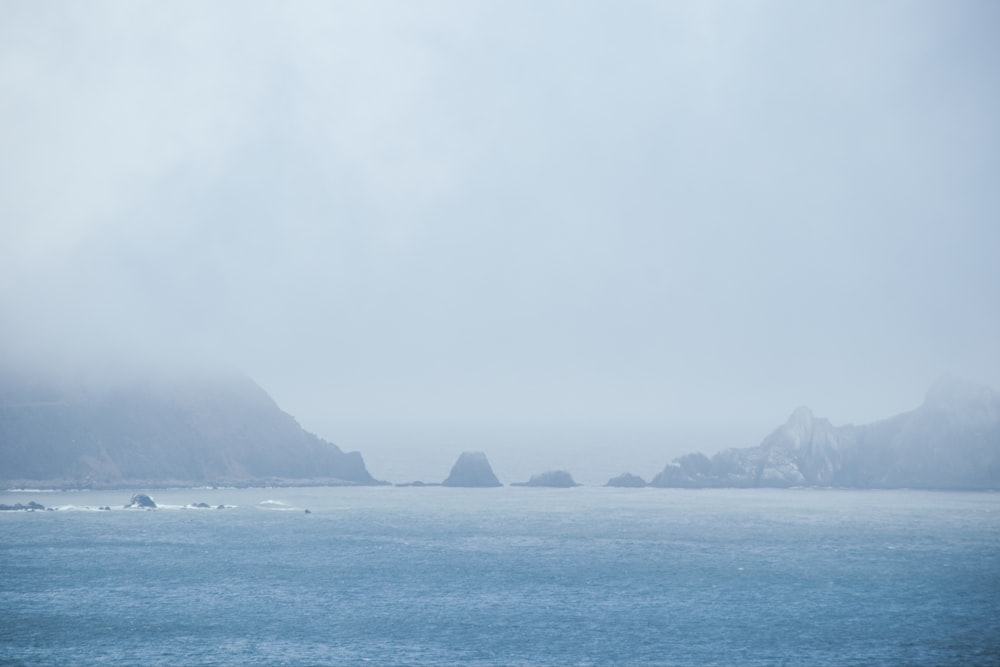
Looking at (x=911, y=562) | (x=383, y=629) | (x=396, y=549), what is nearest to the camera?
(x=383, y=629)

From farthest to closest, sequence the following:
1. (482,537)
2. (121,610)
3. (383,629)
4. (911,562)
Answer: (482,537), (911,562), (121,610), (383,629)

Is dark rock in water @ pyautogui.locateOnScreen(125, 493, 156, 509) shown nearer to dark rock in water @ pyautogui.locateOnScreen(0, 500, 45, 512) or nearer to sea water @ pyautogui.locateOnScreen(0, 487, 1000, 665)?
sea water @ pyautogui.locateOnScreen(0, 487, 1000, 665)

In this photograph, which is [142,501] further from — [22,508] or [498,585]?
[498,585]

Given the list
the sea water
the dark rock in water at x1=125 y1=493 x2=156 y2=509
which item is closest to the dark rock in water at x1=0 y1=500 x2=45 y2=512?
the sea water

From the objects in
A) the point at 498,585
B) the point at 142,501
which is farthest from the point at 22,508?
the point at 498,585

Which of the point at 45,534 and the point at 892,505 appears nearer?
the point at 45,534

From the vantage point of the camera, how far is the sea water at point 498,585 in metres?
83.8

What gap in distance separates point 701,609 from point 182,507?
330 feet

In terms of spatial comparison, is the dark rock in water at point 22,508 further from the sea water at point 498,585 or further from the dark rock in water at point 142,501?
the dark rock in water at point 142,501

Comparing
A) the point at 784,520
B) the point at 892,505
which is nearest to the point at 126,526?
the point at 784,520

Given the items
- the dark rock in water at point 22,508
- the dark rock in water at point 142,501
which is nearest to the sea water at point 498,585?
the dark rock in water at point 142,501

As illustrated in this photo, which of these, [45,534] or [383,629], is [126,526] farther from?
[383,629]

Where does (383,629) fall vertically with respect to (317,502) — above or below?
below

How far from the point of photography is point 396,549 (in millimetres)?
129750
